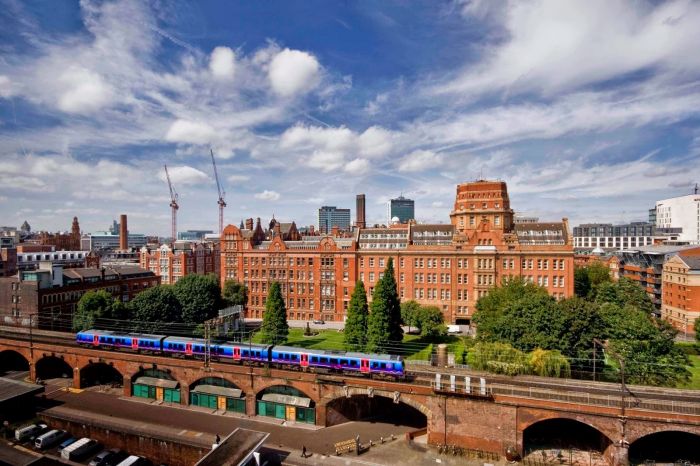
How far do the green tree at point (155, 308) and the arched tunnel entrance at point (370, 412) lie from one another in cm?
3742

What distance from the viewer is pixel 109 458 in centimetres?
4003

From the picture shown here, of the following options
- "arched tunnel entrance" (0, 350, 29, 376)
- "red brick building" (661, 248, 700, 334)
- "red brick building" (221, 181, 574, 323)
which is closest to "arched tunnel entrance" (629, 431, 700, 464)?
"red brick building" (221, 181, 574, 323)

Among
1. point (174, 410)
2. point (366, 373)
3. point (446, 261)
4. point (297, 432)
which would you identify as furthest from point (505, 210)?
point (174, 410)

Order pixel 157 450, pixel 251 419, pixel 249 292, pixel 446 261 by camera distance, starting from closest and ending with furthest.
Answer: pixel 157 450, pixel 251 419, pixel 446 261, pixel 249 292

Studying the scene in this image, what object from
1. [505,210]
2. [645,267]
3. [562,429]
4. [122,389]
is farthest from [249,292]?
[645,267]

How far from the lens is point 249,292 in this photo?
98.4 m

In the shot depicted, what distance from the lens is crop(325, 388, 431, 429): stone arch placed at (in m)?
46.3

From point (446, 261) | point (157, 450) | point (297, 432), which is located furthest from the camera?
point (446, 261)

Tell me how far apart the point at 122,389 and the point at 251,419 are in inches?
882

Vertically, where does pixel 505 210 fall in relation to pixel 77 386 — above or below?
above

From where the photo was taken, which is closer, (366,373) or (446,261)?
(366,373)

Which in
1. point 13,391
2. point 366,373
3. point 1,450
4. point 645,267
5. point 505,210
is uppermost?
point 505,210

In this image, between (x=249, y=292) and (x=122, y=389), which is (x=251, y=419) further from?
(x=249, y=292)

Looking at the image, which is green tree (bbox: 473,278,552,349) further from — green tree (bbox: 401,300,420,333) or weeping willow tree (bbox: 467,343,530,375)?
green tree (bbox: 401,300,420,333)
